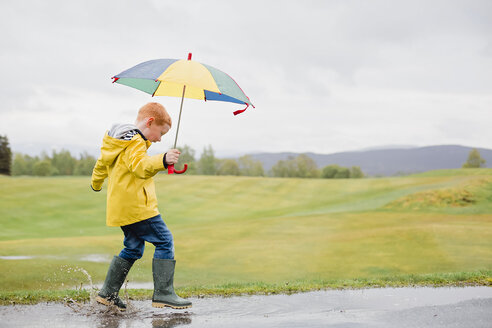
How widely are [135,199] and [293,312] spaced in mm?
2067

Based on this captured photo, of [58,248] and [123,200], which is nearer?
[123,200]

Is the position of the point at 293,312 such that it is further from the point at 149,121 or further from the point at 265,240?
the point at 265,240

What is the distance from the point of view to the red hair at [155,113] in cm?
541

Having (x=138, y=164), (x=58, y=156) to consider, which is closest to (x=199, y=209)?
(x=138, y=164)

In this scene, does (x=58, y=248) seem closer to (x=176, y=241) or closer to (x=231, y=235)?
(x=176, y=241)

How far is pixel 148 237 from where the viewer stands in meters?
5.43

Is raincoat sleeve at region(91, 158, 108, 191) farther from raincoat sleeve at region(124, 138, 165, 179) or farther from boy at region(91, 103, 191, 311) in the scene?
raincoat sleeve at region(124, 138, 165, 179)

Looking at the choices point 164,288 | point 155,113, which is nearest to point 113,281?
point 164,288

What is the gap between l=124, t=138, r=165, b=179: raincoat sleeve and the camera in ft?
15.9

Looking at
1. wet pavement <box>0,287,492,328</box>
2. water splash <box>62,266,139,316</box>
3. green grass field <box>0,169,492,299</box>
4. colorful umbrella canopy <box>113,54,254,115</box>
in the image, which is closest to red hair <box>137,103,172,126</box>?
colorful umbrella canopy <box>113,54,254,115</box>

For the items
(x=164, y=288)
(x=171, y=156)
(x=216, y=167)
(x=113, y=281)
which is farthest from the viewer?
(x=216, y=167)

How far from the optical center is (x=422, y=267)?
33.3ft

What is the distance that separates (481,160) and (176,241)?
42376 millimetres

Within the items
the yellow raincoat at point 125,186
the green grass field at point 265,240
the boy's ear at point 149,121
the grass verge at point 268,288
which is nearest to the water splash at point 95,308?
the grass verge at point 268,288
